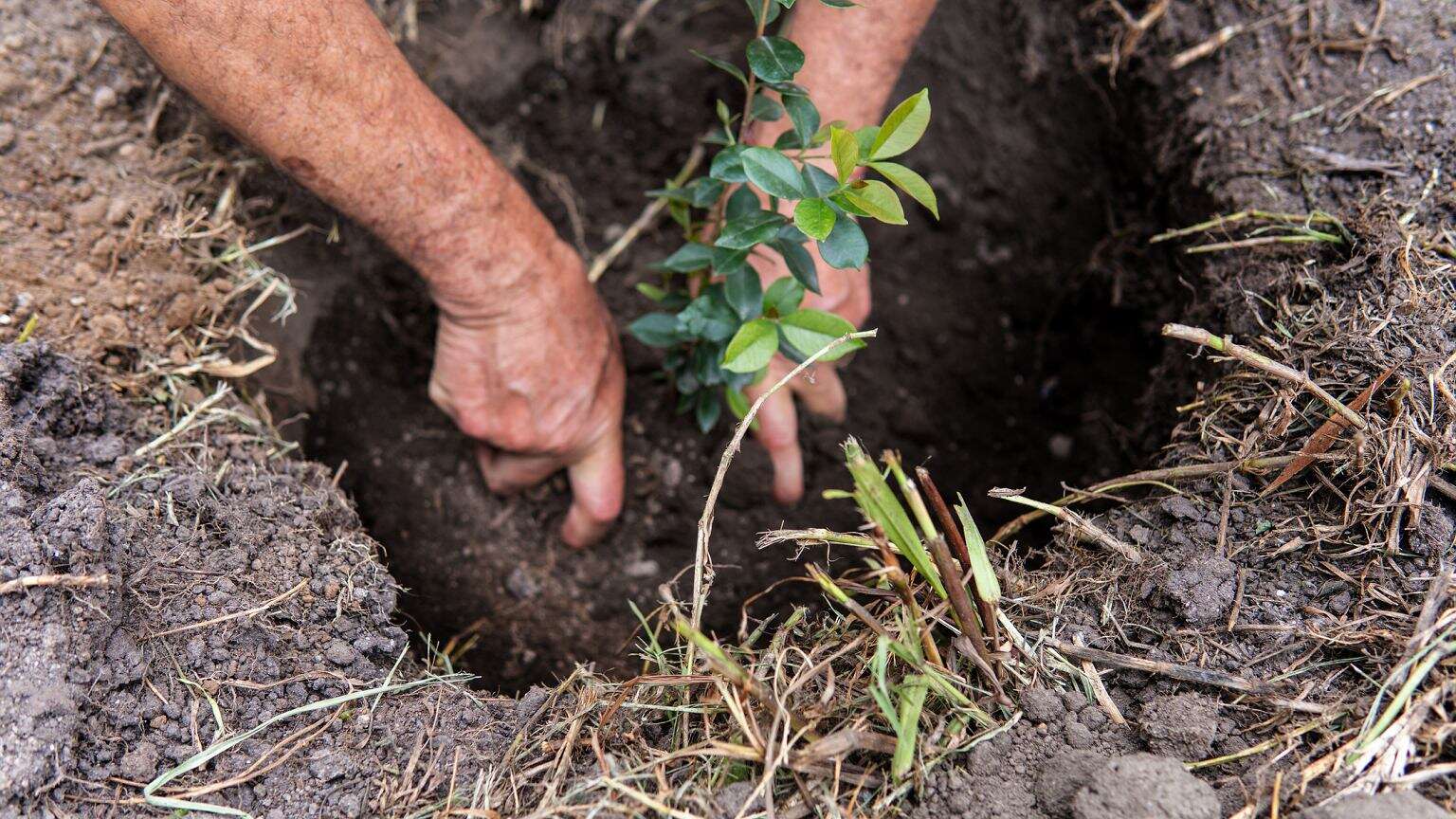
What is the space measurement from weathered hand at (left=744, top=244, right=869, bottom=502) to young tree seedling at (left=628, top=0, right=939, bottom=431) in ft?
0.41

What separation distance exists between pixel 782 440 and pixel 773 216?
628 mm

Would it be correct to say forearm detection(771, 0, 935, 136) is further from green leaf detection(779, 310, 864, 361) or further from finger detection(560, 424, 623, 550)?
finger detection(560, 424, 623, 550)

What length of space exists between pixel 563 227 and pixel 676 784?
4.38 feet

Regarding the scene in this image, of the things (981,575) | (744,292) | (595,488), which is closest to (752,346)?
(744,292)

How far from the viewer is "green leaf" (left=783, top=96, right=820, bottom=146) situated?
1.19 metres

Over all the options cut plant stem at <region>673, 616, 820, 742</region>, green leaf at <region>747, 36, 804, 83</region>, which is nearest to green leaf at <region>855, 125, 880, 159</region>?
green leaf at <region>747, 36, 804, 83</region>

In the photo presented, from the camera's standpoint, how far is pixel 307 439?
1.79 meters

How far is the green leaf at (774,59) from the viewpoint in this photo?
46.4 inches

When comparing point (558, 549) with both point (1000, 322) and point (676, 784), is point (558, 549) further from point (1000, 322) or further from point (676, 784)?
point (1000, 322)

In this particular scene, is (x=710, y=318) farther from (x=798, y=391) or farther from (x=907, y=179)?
(x=798, y=391)

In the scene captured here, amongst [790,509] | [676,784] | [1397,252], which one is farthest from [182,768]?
[1397,252]

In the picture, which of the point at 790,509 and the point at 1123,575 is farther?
the point at 790,509

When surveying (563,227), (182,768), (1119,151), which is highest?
(1119,151)

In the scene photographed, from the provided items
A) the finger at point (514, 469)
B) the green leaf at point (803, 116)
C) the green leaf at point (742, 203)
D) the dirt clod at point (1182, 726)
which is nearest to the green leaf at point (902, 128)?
the green leaf at point (803, 116)
